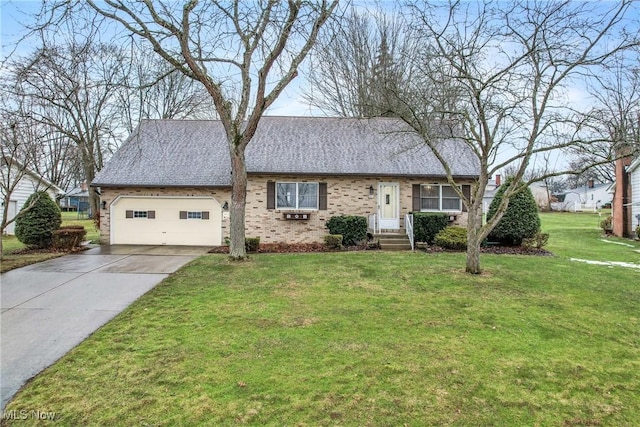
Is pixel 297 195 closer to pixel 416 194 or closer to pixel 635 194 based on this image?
pixel 416 194

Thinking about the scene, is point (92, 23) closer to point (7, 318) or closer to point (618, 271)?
point (7, 318)

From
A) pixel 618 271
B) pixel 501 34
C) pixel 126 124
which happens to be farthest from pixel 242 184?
pixel 126 124

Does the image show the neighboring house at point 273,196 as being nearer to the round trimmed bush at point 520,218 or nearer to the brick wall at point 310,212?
the brick wall at point 310,212

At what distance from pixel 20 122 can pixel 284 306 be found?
9.78 meters

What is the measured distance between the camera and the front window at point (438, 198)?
47.3 feet

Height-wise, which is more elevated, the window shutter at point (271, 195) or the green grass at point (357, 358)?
the window shutter at point (271, 195)

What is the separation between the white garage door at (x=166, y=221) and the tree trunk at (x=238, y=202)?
407 cm

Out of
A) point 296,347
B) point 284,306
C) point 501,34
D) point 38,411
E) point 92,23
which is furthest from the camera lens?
point 92,23

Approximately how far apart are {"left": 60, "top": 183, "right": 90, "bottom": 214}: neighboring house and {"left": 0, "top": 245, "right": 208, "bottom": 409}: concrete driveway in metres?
37.5

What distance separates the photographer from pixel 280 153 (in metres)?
14.9

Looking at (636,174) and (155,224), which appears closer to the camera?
(155,224)

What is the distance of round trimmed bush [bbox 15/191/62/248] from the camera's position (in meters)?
12.8

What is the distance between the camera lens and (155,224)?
14156 millimetres

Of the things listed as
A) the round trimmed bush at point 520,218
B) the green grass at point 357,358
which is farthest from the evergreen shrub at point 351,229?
the green grass at point 357,358
